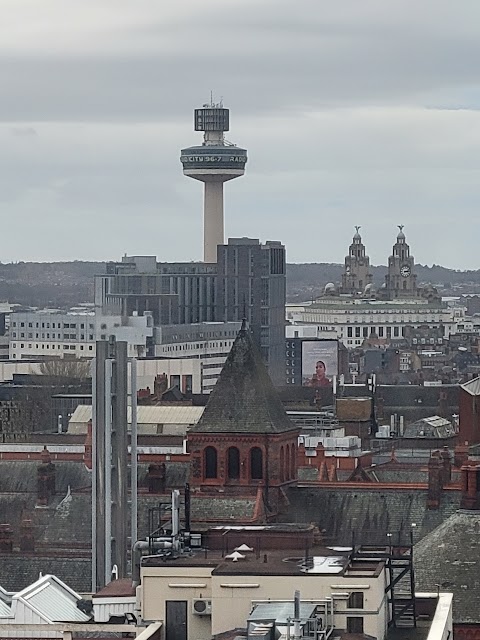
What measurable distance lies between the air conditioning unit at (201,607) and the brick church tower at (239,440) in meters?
43.9

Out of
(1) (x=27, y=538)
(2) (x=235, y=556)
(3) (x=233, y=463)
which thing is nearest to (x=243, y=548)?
(2) (x=235, y=556)

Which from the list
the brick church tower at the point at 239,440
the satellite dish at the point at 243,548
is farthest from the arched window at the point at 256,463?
the satellite dish at the point at 243,548

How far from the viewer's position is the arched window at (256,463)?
9638 centimetres

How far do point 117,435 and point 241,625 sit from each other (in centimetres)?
4287

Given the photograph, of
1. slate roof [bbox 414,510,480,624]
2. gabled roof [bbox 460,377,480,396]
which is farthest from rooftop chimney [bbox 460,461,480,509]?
gabled roof [bbox 460,377,480,396]

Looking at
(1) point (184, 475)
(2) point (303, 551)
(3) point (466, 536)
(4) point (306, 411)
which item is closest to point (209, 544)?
(2) point (303, 551)

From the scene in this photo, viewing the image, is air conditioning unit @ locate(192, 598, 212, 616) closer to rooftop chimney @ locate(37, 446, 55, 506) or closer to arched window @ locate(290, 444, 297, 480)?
arched window @ locate(290, 444, 297, 480)

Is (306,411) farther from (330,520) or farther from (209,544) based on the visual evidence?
(209,544)

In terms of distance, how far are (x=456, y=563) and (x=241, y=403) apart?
27.7 metres

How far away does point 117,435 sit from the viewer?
92.9 metres

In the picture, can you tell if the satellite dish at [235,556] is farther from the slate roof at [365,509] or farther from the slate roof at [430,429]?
the slate roof at [430,429]

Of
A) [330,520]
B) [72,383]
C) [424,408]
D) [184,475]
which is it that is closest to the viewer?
[330,520]

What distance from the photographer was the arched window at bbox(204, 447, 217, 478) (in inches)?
3789

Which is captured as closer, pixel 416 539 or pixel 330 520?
pixel 416 539
